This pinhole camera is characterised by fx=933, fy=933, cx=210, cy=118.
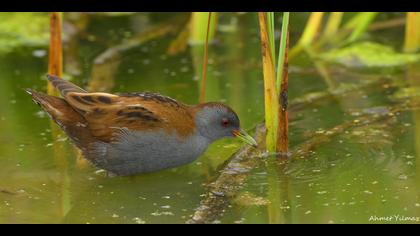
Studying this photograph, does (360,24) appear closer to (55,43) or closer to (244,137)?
(244,137)

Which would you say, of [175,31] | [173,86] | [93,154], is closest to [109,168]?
[93,154]

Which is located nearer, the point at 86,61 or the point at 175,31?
the point at 86,61

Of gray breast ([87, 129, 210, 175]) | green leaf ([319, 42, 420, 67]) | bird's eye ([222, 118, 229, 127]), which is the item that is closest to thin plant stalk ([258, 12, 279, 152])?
bird's eye ([222, 118, 229, 127])

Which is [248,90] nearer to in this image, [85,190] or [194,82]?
[194,82]

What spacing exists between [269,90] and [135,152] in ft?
3.04

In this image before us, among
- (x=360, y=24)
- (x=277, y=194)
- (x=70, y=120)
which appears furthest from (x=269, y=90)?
(x=360, y=24)

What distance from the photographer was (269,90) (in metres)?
5.88

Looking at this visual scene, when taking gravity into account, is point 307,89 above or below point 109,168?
above

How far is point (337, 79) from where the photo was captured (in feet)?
25.4

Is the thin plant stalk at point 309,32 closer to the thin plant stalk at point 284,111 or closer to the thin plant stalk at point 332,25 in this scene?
the thin plant stalk at point 332,25

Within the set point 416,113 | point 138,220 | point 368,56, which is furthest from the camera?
point 368,56
